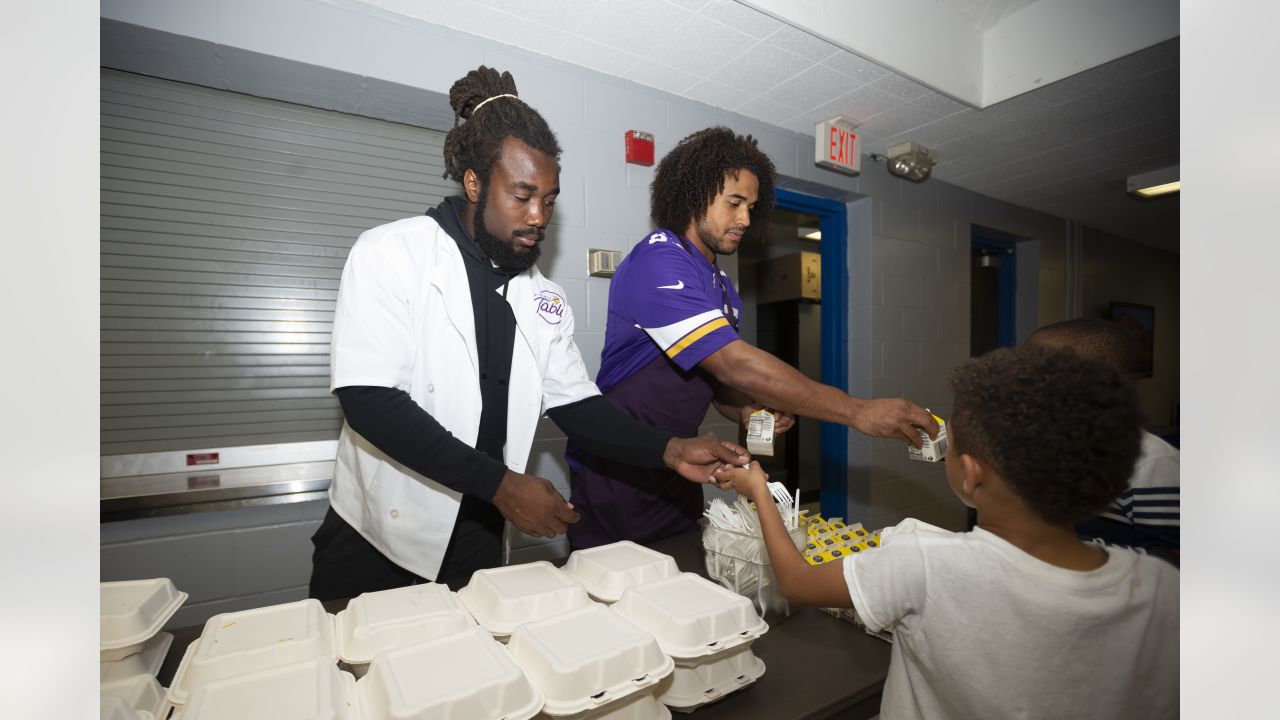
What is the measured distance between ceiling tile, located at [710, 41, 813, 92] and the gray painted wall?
0.16 meters

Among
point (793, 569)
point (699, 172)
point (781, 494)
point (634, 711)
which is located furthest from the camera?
point (699, 172)

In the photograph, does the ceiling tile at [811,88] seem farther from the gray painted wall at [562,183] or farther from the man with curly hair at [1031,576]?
the man with curly hair at [1031,576]

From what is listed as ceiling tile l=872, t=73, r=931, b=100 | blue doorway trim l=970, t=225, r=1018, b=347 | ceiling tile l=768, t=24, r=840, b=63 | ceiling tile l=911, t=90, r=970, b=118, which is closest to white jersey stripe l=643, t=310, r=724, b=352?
ceiling tile l=768, t=24, r=840, b=63

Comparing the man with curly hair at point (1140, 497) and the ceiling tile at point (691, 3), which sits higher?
the ceiling tile at point (691, 3)

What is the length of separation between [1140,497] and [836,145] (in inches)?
82.6

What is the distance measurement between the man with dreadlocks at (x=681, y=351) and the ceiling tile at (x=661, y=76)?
13.3 inches

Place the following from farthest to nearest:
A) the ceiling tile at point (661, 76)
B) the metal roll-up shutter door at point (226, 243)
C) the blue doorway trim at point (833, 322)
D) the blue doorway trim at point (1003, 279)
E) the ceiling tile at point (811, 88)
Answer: the blue doorway trim at point (833, 322) → the blue doorway trim at point (1003, 279) → the ceiling tile at point (811, 88) → the ceiling tile at point (661, 76) → the metal roll-up shutter door at point (226, 243)

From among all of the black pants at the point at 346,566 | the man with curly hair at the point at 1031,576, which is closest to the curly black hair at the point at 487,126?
the black pants at the point at 346,566

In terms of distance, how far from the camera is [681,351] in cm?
120

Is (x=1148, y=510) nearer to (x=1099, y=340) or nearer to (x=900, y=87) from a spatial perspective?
(x=1099, y=340)

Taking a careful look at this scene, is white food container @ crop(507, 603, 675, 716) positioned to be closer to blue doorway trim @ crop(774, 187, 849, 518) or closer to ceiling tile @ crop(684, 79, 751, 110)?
ceiling tile @ crop(684, 79, 751, 110)

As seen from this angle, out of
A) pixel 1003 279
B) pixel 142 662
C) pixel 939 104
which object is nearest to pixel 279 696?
pixel 142 662

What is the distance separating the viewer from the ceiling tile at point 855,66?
172 cm

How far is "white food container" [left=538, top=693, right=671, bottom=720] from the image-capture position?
503 mm
